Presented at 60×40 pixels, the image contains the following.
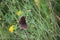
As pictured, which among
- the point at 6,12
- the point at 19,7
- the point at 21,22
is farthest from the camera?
the point at 6,12

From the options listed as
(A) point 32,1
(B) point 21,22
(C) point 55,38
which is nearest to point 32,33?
(C) point 55,38

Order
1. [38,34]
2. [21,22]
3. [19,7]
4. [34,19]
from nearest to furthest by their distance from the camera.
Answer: [21,22] → [38,34] → [34,19] → [19,7]

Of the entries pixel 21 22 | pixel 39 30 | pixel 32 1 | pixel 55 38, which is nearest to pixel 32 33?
pixel 39 30

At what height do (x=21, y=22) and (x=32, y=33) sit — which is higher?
(x=21, y=22)

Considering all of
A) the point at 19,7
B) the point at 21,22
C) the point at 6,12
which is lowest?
the point at 6,12

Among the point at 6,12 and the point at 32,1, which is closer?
the point at 32,1

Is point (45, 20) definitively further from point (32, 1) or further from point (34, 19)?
point (32, 1)
